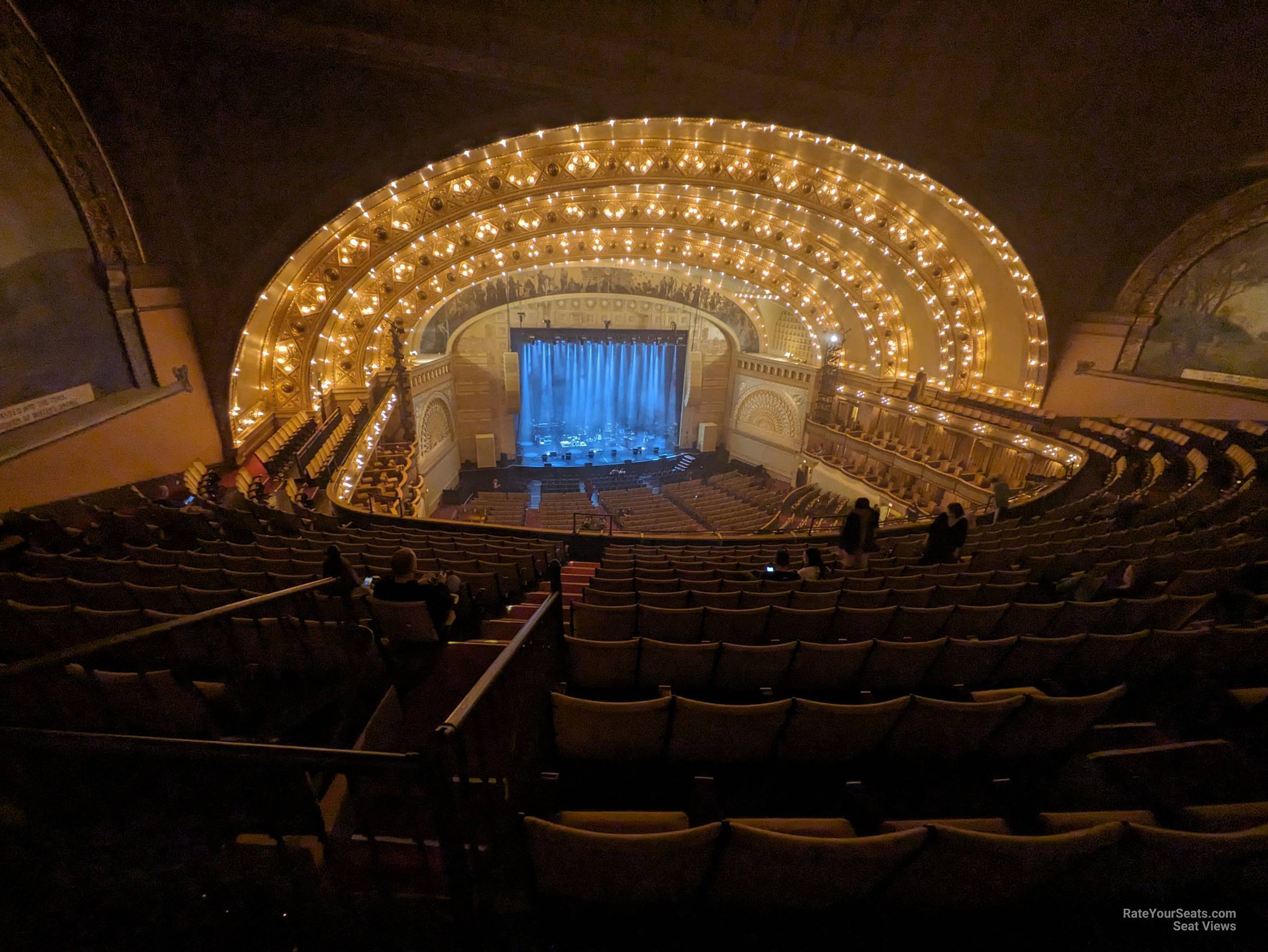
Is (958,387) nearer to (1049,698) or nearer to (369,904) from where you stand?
(1049,698)

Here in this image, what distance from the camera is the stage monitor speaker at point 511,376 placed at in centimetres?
2316

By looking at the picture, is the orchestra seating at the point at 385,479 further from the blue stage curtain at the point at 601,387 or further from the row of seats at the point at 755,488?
the row of seats at the point at 755,488

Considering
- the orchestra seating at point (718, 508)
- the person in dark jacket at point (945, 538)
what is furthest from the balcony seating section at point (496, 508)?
the person in dark jacket at point (945, 538)

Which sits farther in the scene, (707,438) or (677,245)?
(707,438)

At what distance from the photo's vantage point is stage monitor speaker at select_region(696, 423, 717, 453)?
26.2 metres

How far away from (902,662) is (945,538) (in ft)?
10.9

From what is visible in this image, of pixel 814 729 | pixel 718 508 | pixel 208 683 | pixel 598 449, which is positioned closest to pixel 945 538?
pixel 814 729

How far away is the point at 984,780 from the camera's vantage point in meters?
2.69

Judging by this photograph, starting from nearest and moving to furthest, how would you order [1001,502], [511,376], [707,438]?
[1001,502] → [511,376] → [707,438]

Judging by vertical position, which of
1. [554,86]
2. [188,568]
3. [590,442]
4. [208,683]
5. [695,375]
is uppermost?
[554,86]

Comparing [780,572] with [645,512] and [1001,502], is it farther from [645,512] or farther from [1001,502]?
[645,512]

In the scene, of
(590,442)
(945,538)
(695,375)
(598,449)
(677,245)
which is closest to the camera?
(945,538)

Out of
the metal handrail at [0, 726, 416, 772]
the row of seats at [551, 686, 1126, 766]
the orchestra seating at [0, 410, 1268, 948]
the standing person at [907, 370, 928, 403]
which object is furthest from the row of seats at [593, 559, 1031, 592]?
the standing person at [907, 370, 928, 403]

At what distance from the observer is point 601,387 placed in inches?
1086
